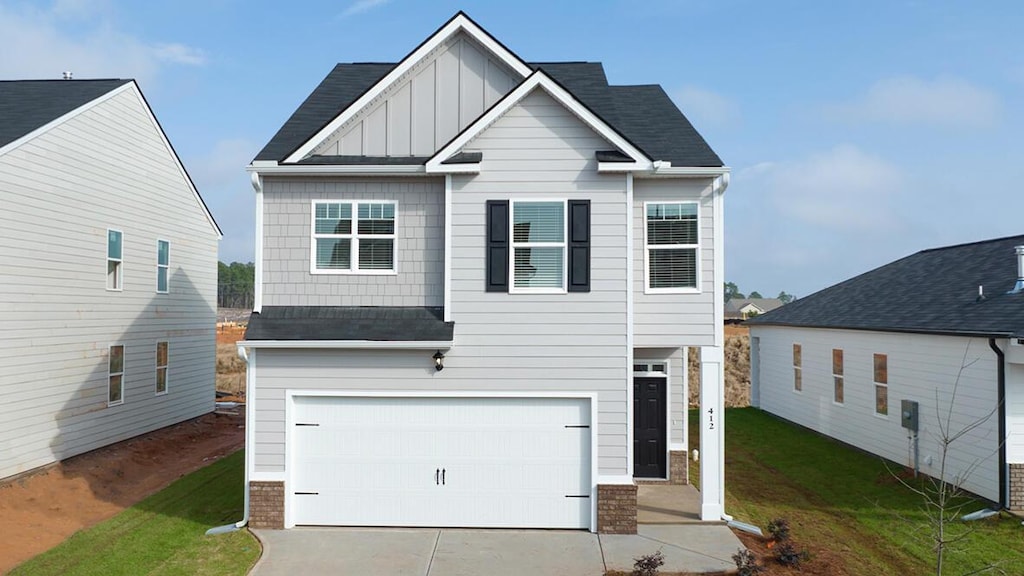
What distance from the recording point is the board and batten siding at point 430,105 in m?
11.3

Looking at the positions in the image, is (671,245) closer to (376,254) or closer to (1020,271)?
(376,254)

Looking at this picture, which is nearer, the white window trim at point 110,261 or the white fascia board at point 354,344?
the white fascia board at point 354,344

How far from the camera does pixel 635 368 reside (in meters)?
13.0

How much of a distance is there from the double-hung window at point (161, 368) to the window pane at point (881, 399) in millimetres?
19121

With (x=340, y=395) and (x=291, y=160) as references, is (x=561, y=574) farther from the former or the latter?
(x=291, y=160)

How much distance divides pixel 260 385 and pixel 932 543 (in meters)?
10.9

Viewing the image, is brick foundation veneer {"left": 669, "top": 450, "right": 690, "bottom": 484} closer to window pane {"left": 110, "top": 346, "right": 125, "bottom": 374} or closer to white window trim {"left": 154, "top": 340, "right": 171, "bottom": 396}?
window pane {"left": 110, "top": 346, "right": 125, "bottom": 374}

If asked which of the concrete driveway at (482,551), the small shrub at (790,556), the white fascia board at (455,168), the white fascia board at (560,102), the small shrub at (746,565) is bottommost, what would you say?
the concrete driveway at (482,551)

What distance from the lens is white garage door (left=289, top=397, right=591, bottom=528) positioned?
1047cm

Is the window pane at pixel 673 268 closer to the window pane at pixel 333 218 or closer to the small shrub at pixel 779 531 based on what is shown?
the small shrub at pixel 779 531

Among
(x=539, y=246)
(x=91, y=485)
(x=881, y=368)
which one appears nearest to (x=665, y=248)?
(x=539, y=246)

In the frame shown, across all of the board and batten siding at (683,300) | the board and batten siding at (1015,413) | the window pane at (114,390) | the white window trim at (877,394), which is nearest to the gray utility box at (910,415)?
the white window trim at (877,394)

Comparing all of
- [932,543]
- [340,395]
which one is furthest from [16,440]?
[932,543]

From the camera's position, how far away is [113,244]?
16.4 meters
